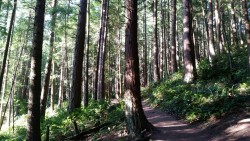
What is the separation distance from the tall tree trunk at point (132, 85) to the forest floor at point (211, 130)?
2.07 feet

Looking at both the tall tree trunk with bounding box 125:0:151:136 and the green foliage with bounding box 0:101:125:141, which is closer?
the tall tree trunk with bounding box 125:0:151:136

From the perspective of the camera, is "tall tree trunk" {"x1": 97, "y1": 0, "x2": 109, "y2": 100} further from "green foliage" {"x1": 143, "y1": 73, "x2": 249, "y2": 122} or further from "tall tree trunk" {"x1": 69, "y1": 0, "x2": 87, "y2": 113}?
"green foliage" {"x1": 143, "y1": 73, "x2": 249, "y2": 122}

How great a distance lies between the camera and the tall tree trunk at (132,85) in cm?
855

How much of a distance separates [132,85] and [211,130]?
2904 millimetres

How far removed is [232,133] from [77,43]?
9251mm

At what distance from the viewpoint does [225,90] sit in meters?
10.9

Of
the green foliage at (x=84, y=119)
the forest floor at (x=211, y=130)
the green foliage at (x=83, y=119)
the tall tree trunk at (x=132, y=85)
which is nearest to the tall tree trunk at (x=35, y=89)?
the green foliage at (x=84, y=119)

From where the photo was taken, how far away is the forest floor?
7.76 m

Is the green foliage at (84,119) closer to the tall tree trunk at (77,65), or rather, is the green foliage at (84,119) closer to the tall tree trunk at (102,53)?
the tall tree trunk at (77,65)

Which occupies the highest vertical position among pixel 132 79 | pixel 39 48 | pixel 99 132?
pixel 39 48

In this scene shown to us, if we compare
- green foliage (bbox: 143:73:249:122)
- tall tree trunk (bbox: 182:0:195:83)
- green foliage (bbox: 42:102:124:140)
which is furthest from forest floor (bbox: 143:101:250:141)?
tall tree trunk (bbox: 182:0:195:83)

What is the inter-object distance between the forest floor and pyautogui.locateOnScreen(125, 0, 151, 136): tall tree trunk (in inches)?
24.9

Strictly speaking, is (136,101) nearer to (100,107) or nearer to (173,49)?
(100,107)

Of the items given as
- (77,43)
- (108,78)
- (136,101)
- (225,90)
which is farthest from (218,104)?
(108,78)
